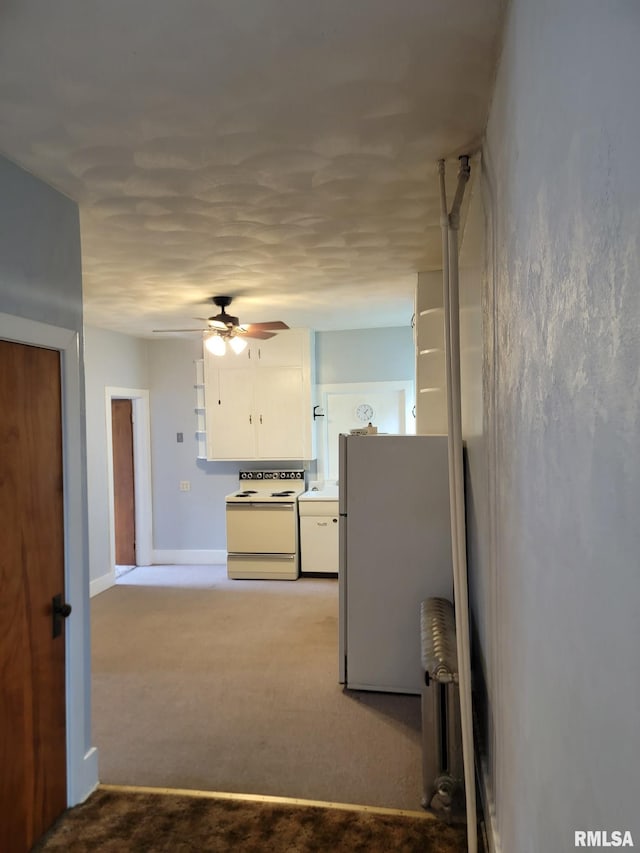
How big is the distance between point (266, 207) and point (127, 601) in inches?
157

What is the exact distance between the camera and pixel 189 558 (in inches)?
247

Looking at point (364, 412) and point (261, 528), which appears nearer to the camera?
point (261, 528)

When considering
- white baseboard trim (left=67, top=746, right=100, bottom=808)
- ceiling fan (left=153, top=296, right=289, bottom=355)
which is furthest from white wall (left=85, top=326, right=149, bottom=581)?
white baseboard trim (left=67, top=746, right=100, bottom=808)

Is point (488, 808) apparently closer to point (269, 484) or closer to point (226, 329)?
point (226, 329)

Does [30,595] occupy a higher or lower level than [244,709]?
higher

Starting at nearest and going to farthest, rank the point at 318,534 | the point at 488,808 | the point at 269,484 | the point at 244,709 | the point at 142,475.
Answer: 1. the point at 488,808
2. the point at 244,709
3. the point at 318,534
4. the point at 269,484
5. the point at 142,475

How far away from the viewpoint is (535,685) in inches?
41.8

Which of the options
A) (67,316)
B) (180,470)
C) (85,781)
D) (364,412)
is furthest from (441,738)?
(180,470)

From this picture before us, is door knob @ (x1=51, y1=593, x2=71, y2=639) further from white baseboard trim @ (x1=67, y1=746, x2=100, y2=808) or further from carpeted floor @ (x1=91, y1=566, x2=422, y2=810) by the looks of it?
carpeted floor @ (x1=91, y1=566, x2=422, y2=810)

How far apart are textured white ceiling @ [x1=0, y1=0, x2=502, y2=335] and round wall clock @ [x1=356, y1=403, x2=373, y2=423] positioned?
2907 millimetres

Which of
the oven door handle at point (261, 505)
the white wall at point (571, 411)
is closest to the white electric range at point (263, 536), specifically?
the oven door handle at point (261, 505)

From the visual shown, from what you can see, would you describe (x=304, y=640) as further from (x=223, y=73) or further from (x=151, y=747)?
(x=223, y=73)

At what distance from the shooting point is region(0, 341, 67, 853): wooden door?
1.94 m

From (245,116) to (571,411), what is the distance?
141 cm
